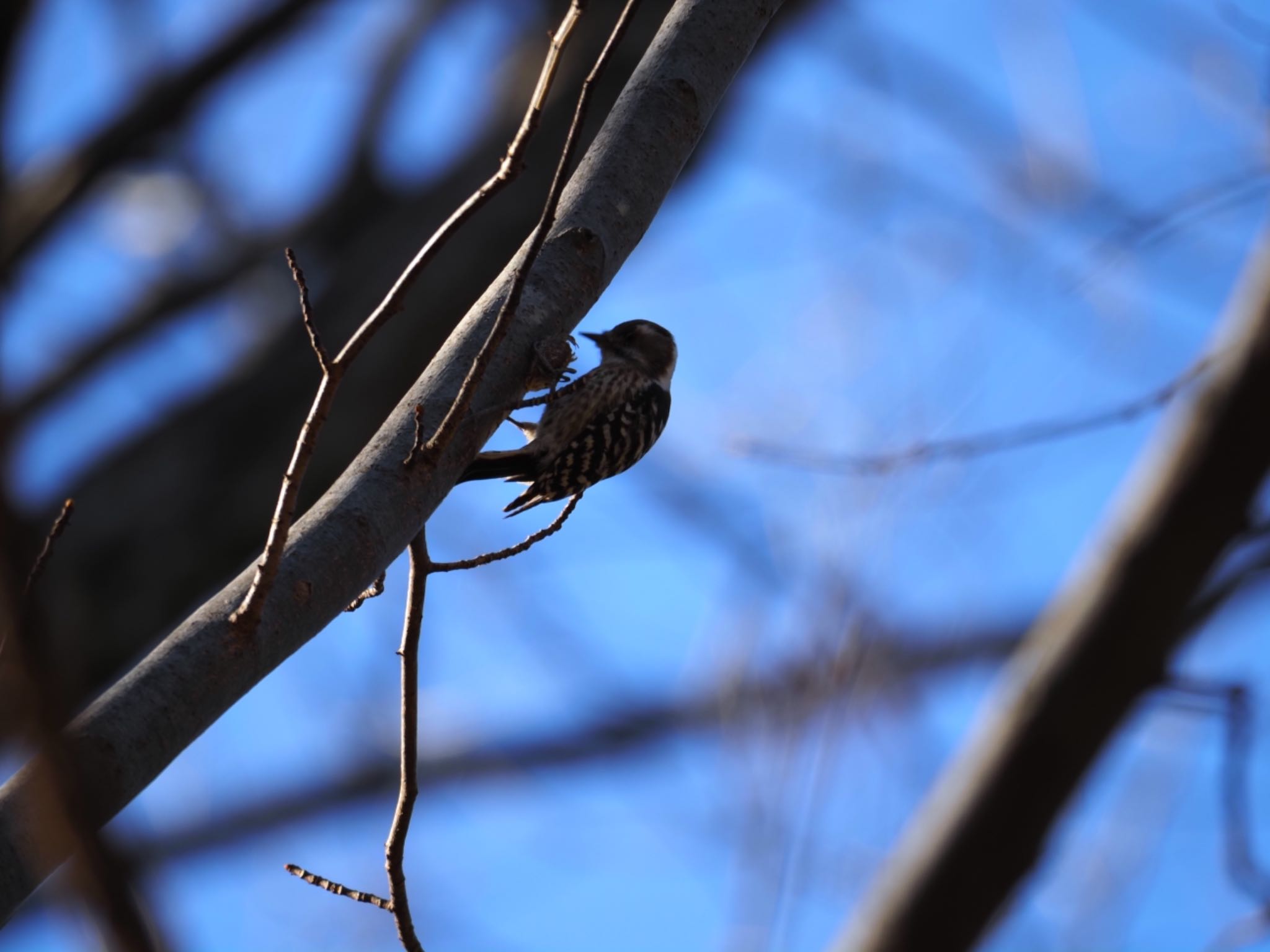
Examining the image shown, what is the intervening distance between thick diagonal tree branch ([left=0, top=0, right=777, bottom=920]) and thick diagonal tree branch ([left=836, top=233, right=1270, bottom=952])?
1.11 m

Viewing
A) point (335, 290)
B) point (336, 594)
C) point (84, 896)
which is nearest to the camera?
point (84, 896)

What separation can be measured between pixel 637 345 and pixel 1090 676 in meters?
3.09

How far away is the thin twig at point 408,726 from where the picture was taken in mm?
2270

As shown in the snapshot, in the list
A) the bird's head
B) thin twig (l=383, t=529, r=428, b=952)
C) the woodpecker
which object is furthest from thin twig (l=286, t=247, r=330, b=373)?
the bird's head

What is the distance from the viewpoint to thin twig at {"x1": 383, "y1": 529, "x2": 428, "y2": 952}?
89.4 inches

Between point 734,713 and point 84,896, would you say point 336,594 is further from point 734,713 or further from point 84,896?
point 734,713

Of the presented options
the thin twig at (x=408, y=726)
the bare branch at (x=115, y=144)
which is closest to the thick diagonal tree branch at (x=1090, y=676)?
the thin twig at (x=408, y=726)

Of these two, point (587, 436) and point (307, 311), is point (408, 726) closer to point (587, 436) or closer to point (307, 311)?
point (307, 311)

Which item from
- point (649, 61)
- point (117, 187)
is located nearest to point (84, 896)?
point (649, 61)

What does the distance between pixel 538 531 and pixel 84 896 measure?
1.83 m

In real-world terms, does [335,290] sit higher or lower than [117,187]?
lower

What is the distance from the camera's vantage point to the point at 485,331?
227cm

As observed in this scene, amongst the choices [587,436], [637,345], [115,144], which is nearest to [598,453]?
[587,436]

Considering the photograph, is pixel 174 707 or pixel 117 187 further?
pixel 117 187
